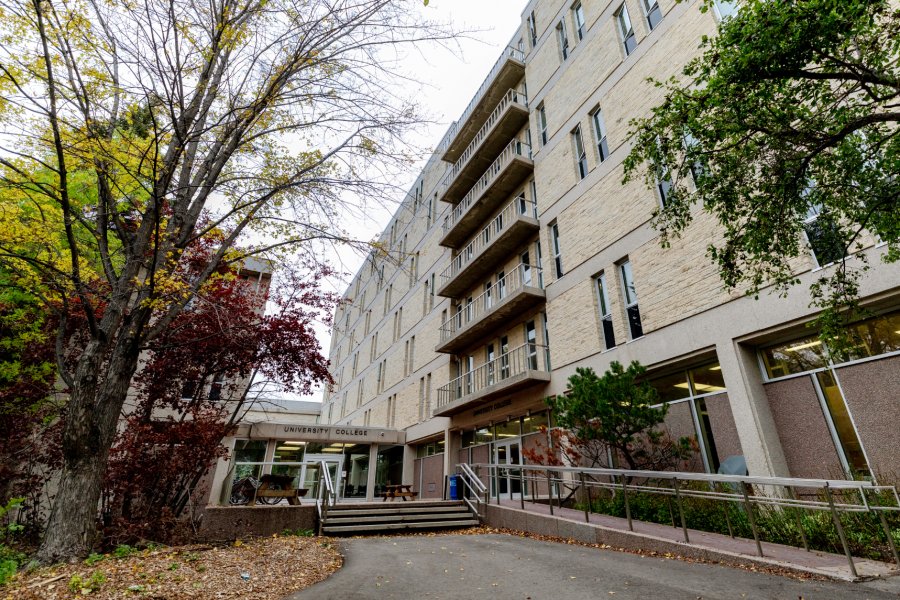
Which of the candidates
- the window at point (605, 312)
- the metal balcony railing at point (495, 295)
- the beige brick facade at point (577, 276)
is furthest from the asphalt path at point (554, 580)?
the metal balcony railing at point (495, 295)

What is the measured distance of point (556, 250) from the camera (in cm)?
1509

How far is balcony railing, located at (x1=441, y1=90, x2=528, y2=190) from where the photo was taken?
19.1 metres

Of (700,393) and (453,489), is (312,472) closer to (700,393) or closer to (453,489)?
(453,489)

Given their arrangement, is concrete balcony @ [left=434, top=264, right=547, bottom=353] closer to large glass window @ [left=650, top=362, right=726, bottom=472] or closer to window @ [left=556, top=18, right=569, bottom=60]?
large glass window @ [left=650, top=362, right=726, bottom=472]

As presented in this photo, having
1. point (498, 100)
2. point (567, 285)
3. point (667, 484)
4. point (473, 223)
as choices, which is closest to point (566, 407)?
point (667, 484)

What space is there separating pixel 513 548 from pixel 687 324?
607cm

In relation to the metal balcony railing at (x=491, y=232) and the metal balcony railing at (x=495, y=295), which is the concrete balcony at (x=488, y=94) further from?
the metal balcony railing at (x=495, y=295)

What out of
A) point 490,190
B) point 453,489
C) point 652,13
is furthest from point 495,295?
point 652,13

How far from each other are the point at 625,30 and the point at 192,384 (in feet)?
52.1

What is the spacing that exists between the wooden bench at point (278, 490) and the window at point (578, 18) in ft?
57.4

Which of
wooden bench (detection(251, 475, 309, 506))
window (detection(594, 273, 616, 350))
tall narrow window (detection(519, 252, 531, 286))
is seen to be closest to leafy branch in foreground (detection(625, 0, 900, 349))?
window (detection(594, 273, 616, 350))

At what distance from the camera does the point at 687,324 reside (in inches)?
390

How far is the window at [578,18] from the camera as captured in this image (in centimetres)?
1622

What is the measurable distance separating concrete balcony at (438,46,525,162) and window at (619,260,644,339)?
Result: 1099 cm
